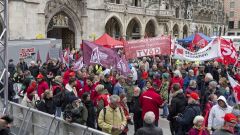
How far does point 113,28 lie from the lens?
40812 mm

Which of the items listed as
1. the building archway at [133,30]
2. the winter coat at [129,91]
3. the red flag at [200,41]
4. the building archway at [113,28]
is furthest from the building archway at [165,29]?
the winter coat at [129,91]

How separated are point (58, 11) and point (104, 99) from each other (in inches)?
946

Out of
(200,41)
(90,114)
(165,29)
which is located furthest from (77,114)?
(165,29)

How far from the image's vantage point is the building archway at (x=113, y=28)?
39.8 metres

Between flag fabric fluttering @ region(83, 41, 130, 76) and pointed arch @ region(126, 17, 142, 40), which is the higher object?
pointed arch @ region(126, 17, 142, 40)

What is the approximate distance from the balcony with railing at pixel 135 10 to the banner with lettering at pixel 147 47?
1955cm

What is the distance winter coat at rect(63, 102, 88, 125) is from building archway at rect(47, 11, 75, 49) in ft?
82.1

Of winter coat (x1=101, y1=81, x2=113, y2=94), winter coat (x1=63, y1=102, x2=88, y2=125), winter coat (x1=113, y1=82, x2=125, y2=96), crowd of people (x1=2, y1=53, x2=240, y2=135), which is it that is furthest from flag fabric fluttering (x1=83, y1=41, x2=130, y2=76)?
winter coat (x1=63, y1=102, x2=88, y2=125)

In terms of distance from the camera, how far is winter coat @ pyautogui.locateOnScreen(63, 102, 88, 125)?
8.27 meters

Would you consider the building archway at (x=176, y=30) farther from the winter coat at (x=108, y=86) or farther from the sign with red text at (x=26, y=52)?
the winter coat at (x=108, y=86)

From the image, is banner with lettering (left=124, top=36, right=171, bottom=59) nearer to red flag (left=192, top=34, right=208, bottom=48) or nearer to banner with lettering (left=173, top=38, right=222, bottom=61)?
banner with lettering (left=173, top=38, right=222, bottom=61)

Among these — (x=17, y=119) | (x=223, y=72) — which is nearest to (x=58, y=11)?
(x=223, y=72)

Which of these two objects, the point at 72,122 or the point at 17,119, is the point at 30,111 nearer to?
the point at 17,119

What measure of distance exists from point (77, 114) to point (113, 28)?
32843mm
